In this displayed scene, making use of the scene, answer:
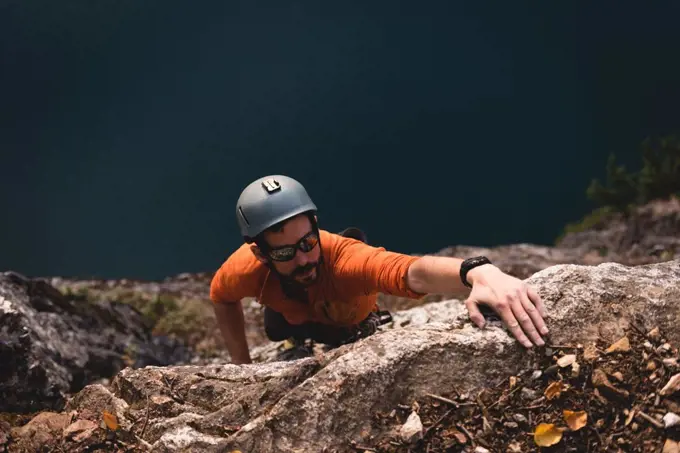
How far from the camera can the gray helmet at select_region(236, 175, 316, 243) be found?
5355mm

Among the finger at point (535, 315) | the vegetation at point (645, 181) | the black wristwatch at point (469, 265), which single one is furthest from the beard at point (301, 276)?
the vegetation at point (645, 181)

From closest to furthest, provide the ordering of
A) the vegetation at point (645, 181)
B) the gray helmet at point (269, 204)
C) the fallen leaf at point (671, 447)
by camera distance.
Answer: the fallen leaf at point (671, 447)
the gray helmet at point (269, 204)
the vegetation at point (645, 181)

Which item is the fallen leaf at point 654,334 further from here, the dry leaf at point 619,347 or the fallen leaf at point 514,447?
the fallen leaf at point 514,447

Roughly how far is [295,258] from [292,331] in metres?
1.96

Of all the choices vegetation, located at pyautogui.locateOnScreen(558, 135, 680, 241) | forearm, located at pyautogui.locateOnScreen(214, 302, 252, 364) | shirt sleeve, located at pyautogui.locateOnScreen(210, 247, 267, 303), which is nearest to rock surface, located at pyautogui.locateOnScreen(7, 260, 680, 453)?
shirt sleeve, located at pyautogui.locateOnScreen(210, 247, 267, 303)

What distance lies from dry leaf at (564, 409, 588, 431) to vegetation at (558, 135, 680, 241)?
24.5 meters

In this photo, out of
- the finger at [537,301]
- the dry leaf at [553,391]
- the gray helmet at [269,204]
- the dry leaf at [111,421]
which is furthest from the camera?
the gray helmet at [269,204]

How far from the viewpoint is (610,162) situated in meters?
26.3

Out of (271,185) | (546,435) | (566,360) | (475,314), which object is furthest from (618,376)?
(271,185)

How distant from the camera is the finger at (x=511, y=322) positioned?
142 inches

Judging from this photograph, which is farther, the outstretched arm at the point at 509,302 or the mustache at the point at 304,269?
the mustache at the point at 304,269

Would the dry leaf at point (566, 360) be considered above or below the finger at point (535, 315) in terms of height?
below

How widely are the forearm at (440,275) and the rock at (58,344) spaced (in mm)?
3407

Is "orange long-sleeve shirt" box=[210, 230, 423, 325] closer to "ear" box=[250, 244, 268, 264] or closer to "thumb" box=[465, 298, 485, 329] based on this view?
"ear" box=[250, 244, 268, 264]
